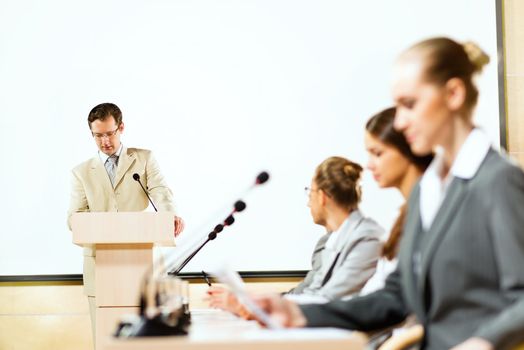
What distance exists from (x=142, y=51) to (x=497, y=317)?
4.77m

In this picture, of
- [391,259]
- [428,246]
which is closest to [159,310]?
[428,246]

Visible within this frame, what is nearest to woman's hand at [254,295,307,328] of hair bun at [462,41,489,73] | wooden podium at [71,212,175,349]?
hair bun at [462,41,489,73]

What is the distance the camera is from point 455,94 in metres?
1.78

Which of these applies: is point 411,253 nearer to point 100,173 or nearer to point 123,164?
point 123,164

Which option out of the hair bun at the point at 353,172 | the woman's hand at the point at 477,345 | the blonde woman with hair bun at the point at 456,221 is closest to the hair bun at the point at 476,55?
the blonde woman with hair bun at the point at 456,221

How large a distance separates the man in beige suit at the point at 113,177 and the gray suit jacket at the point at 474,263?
12.8 feet

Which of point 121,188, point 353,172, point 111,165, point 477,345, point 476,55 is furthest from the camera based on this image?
point 111,165

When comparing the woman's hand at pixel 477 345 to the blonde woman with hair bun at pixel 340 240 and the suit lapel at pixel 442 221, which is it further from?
the blonde woman with hair bun at pixel 340 240

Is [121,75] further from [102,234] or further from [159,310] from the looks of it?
[159,310]

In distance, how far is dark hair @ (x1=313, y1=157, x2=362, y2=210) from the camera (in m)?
3.73

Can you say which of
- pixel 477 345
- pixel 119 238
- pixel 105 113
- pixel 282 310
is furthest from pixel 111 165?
pixel 477 345

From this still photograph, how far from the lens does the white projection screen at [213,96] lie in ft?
19.4

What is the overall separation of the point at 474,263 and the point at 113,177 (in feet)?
14.0

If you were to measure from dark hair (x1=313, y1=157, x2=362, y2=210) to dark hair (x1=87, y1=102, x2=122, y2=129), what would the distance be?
233cm
